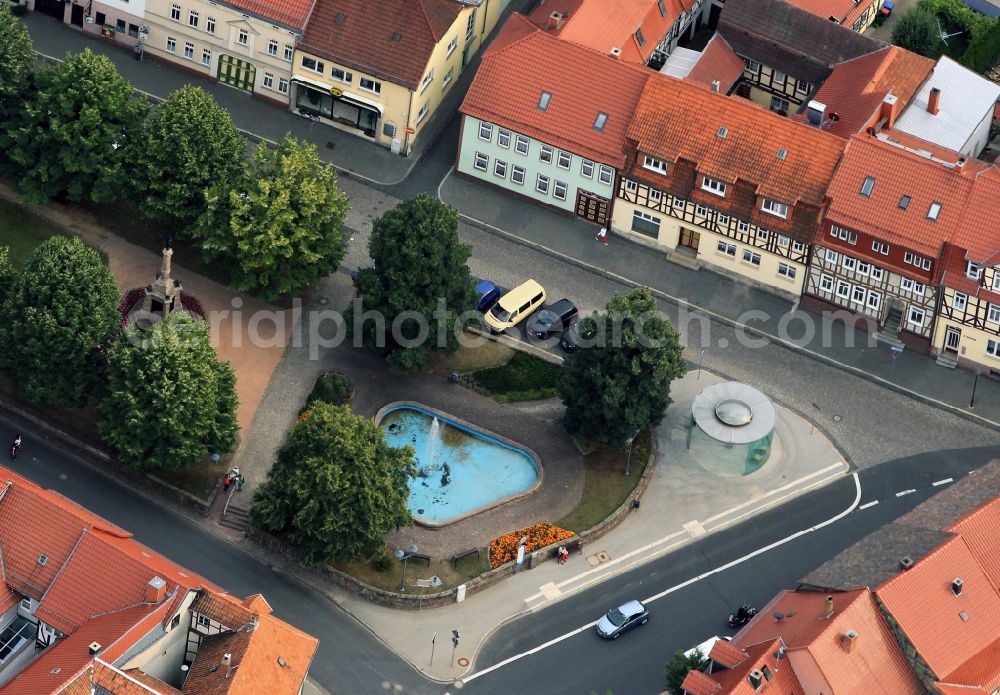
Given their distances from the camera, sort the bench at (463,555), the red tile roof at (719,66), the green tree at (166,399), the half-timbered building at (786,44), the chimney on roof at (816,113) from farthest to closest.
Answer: the half-timbered building at (786,44)
the red tile roof at (719,66)
the chimney on roof at (816,113)
the bench at (463,555)
the green tree at (166,399)

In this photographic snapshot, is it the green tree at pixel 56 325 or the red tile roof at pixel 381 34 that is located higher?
the red tile roof at pixel 381 34

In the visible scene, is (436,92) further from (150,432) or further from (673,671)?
(673,671)

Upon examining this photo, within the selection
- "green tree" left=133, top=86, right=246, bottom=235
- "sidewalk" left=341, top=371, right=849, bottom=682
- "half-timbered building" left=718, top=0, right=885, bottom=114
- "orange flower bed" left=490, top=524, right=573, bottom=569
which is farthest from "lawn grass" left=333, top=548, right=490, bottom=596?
"half-timbered building" left=718, top=0, right=885, bottom=114

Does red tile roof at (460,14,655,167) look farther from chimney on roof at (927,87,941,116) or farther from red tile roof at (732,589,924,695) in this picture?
red tile roof at (732,589,924,695)

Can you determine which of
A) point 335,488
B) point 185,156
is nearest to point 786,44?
point 185,156

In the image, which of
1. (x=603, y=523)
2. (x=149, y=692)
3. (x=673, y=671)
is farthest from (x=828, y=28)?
(x=149, y=692)

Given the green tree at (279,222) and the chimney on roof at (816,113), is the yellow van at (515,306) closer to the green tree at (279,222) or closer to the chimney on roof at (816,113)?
the green tree at (279,222)

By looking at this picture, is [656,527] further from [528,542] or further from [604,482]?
[528,542]

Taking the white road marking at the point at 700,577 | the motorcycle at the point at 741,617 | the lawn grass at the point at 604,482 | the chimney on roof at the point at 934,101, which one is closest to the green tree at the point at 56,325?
the white road marking at the point at 700,577
